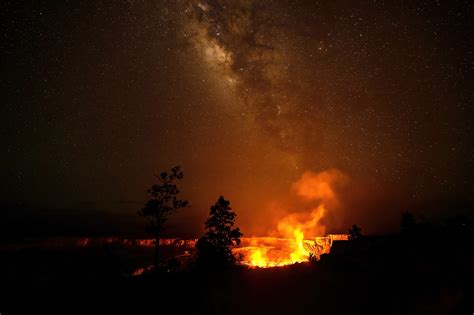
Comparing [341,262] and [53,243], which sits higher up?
[341,262]

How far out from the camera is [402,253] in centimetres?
1722

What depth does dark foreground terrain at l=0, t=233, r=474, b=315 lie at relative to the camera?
15.1m

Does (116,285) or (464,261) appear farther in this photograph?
(116,285)

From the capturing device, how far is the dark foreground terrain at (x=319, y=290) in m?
15.1

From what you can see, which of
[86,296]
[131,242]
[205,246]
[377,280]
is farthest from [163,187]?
[131,242]

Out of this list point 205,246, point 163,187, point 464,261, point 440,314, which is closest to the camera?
point 440,314

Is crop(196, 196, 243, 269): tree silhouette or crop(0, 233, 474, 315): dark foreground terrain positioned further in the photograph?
crop(196, 196, 243, 269): tree silhouette

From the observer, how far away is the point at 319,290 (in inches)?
673

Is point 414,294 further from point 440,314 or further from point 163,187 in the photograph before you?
point 163,187

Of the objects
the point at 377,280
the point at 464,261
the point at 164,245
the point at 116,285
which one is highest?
the point at 464,261

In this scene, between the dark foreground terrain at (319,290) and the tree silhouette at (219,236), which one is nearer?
the dark foreground terrain at (319,290)

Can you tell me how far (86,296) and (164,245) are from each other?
113 meters

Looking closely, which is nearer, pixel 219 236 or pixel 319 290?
pixel 319 290

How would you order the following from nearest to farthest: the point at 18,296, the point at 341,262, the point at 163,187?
the point at 341,262 → the point at 18,296 → the point at 163,187
